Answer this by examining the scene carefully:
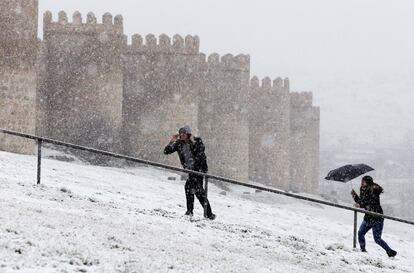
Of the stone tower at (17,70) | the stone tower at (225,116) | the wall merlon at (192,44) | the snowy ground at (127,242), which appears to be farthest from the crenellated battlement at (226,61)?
the snowy ground at (127,242)

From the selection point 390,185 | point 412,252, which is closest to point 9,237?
point 412,252

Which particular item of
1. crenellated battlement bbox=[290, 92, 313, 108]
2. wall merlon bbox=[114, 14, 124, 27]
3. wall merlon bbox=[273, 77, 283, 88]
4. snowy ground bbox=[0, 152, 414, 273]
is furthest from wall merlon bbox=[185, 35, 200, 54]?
snowy ground bbox=[0, 152, 414, 273]

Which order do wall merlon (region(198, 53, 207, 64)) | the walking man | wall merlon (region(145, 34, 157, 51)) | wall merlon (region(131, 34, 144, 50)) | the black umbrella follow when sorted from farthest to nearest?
wall merlon (region(198, 53, 207, 64)), wall merlon (region(145, 34, 157, 51)), wall merlon (region(131, 34, 144, 50)), the black umbrella, the walking man

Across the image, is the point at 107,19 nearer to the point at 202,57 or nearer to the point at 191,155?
the point at 202,57

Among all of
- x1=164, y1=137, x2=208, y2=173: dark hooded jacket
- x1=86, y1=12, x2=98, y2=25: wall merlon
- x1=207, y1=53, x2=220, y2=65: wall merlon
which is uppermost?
x1=86, y1=12, x2=98, y2=25: wall merlon

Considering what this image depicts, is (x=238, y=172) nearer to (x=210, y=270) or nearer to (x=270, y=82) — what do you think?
Result: (x=270, y=82)

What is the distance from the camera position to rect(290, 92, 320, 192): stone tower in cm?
4150

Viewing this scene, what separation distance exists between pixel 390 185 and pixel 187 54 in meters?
59.8

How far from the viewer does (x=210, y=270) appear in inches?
328

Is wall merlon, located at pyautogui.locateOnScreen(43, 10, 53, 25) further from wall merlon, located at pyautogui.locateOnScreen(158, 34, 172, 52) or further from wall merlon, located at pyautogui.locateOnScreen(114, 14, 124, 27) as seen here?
wall merlon, located at pyautogui.locateOnScreen(158, 34, 172, 52)

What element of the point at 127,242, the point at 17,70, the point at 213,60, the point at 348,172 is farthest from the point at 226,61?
the point at 127,242

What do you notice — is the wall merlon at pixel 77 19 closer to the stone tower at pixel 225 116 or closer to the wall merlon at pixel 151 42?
the wall merlon at pixel 151 42

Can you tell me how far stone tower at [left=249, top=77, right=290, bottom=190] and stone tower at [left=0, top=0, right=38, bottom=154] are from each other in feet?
57.2

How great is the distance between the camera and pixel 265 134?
126ft
